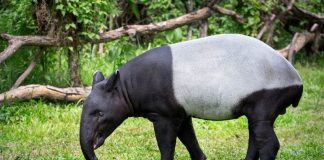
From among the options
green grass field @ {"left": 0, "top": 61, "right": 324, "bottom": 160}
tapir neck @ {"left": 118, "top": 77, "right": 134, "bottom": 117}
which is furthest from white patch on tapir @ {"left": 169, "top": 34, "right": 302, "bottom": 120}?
green grass field @ {"left": 0, "top": 61, "right": 324, "bottom": 160}

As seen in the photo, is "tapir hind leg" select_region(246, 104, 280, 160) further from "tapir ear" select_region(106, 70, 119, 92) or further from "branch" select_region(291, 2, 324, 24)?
"branch" select_region(291, 2, 324, 24)

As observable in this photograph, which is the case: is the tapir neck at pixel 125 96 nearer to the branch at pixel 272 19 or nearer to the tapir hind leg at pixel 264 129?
the tapir hind leg at pixel 264 129

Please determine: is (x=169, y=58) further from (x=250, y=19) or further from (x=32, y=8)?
(x=250, y=19)

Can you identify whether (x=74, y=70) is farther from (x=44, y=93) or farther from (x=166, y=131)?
(x=166, y=131)

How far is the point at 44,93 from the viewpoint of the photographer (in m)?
9.13

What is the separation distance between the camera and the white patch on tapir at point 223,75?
17.9 ft

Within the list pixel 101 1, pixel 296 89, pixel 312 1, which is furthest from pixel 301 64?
pixel 296 89

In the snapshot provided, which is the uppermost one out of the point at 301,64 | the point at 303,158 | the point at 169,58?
the point at 169,58

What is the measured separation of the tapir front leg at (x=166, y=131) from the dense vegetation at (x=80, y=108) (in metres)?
1.35

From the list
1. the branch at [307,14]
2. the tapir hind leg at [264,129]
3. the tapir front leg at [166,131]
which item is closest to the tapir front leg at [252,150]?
the tapir hind leg at [264,129]

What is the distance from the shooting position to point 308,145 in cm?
755

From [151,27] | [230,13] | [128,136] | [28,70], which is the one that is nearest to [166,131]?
[128,136]

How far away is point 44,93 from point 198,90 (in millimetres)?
4067

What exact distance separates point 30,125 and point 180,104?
3439mm
